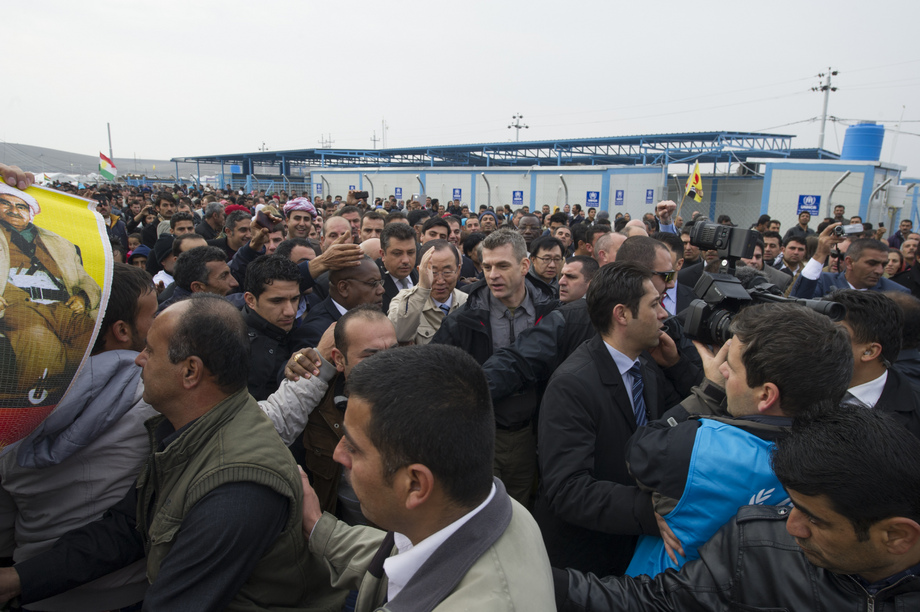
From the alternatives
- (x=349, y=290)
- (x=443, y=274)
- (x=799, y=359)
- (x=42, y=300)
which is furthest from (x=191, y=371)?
(x=443, y=274)

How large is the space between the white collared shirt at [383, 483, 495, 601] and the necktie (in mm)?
1392

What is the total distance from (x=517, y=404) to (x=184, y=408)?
1717mm

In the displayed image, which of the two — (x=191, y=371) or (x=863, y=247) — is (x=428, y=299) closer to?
(x=191, y=371)

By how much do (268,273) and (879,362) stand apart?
3251mm

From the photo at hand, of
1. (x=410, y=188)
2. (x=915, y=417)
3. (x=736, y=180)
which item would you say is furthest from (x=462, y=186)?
(x=915, y=417)

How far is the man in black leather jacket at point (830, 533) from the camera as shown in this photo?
1.19 m

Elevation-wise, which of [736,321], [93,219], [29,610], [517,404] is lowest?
[29,610]

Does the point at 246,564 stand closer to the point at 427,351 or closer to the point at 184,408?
the point at 184,408

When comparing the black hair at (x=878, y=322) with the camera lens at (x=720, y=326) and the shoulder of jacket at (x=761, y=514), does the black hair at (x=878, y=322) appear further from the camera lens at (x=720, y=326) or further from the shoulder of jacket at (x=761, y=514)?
the shoulder of jacket at (x=761, y=514)

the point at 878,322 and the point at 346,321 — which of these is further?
the point at 878,322

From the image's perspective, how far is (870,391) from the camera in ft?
8.36

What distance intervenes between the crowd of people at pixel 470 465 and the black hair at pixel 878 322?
0.01 meters

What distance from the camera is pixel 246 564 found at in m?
1.52

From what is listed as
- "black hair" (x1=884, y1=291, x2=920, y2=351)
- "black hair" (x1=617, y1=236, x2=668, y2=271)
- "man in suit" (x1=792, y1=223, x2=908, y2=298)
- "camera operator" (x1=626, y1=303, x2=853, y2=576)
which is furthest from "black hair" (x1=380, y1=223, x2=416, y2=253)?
"man in suit" (x1=792, y1=223, x2=908, y2=298)
